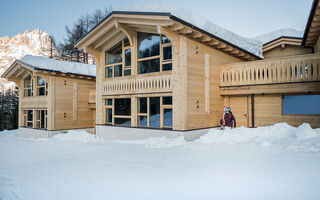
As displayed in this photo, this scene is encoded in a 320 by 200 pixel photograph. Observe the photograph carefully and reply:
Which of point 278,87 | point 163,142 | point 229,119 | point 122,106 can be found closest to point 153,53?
point 122,106

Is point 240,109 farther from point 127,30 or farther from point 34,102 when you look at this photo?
point 34,102

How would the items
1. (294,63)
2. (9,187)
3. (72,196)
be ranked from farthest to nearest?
(294,63) → (9,187) → (72,196)

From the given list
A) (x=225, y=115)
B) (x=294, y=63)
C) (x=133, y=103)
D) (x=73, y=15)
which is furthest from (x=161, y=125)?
(x=73, y=15)

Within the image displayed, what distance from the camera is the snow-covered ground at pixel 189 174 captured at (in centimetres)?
427

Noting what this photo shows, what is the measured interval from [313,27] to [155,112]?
8.48m

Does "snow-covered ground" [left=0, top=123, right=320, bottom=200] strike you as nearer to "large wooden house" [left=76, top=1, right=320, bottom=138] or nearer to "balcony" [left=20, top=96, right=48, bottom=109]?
"large wooden house" [left=76, top=1, right=320, bottom=138]

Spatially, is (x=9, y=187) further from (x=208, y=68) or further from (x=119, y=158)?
(x=208, y=68)

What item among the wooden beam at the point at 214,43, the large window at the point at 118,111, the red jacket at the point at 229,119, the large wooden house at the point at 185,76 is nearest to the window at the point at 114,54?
the large wooden house at the point at 185,76

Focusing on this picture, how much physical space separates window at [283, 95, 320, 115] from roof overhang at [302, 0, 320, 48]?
3254mm

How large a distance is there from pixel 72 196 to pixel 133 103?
327 inches

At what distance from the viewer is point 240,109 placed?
41.5 feet


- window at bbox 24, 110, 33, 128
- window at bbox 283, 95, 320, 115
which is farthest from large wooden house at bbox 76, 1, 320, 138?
window at bbox 24, 110, 33, 128

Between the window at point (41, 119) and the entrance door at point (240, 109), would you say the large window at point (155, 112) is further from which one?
the window at point (41, 119)

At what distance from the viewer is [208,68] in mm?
11781
